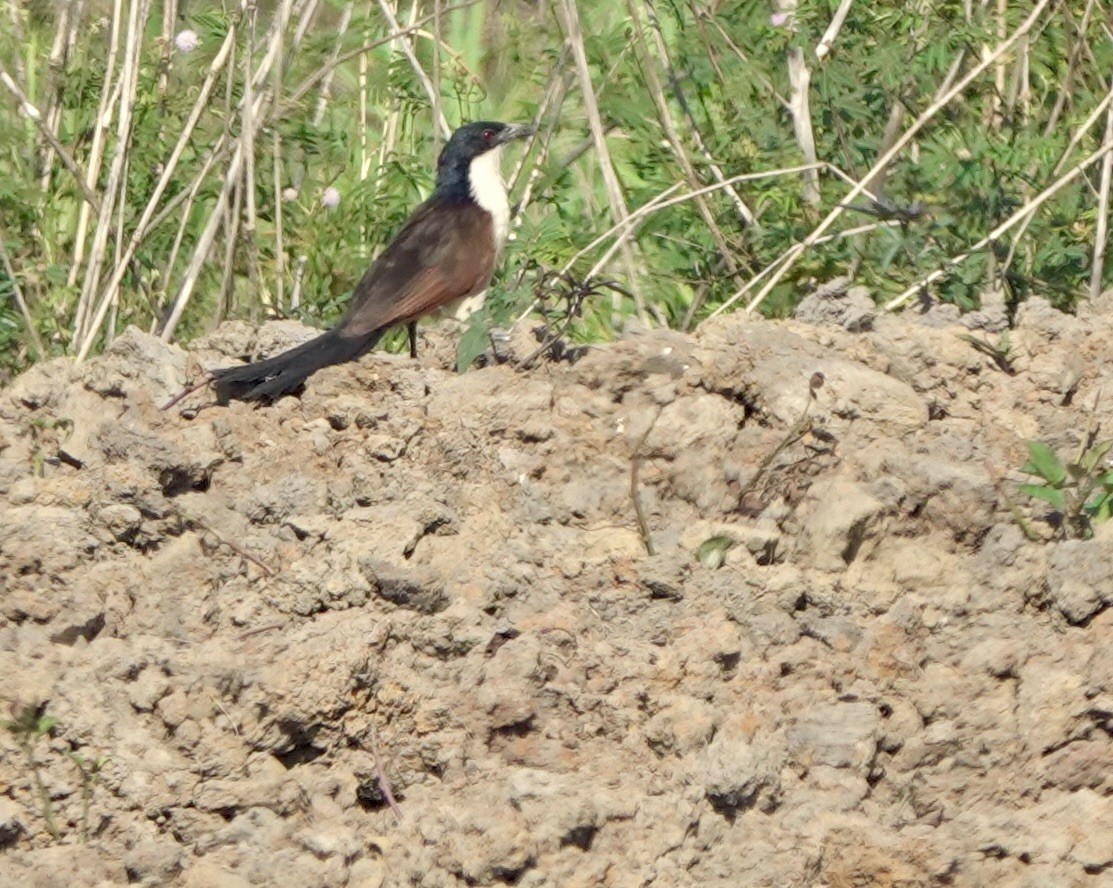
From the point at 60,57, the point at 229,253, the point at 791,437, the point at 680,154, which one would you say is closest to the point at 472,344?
the point at 791,437

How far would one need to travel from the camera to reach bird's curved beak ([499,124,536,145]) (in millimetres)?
6484

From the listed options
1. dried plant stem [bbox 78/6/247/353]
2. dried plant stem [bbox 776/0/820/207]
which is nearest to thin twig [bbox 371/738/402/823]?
dried plant stem [bbox 78/6/247/353]

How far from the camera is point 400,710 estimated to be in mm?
3080

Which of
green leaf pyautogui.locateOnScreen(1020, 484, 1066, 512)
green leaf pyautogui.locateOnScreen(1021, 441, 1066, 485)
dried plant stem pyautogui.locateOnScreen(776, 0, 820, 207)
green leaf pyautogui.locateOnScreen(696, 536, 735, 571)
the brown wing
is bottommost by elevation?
the brown wing

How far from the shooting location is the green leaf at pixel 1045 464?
144 inches

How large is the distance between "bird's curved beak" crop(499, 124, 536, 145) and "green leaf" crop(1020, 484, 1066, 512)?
10.4 ft

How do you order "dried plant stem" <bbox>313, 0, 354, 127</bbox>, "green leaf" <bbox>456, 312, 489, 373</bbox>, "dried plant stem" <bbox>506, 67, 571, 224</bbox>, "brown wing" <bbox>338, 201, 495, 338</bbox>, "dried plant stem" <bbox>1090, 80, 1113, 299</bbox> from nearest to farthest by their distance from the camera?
"green leaf" <bbox>456, 312, 489, 373</bbox> < "dried plant stem" <bbox>1090, 80, 1113, 299</bbox> < "brown wing" <bbox>338, 201, 495, 338</bbox> < "dried plant stem" <bbox>506, 67, 571, 224</bbox> < "dried plant stem" <bbox>313, 0, 354, 127</bbox>

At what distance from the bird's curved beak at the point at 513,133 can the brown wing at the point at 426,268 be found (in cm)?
33

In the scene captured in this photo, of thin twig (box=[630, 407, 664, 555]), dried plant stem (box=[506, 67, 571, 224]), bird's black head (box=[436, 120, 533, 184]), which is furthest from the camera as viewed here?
bird's black head (box=[436, 120, 533, 184])

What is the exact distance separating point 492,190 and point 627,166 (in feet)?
1.55

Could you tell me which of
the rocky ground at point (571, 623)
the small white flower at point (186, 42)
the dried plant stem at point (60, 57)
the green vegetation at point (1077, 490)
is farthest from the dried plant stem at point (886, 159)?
the dried plant stem at point (60, 57)

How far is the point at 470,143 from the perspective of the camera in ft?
21.3

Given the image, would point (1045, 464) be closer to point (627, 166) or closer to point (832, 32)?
point (832, 32)

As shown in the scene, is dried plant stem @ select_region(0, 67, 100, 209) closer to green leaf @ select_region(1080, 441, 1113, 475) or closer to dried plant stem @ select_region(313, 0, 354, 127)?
dried plant stem @ select_region(313, 0, 354, 127)
